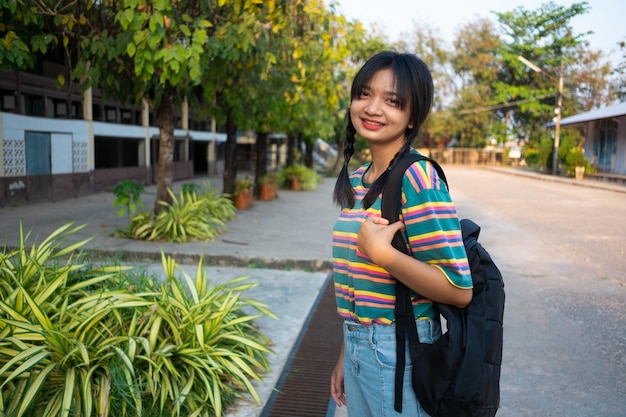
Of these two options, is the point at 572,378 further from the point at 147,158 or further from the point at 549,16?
the point at 549,16

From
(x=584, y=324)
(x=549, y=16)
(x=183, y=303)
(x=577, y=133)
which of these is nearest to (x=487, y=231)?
(x=584, y=324)

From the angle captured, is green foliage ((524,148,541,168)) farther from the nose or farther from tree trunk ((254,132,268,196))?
the nose

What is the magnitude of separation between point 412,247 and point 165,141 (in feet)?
26.9

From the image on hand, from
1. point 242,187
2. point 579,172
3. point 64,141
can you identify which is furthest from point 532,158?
point 64,141

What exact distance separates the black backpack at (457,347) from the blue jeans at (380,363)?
0.02 meters

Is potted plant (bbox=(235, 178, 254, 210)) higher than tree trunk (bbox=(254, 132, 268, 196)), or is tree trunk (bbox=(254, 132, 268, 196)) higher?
tree trunk (bbox=(254, 132, 268, 196))

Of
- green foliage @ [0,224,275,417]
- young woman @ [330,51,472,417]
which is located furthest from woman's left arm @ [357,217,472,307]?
green foliage @ [0,224,275,417]

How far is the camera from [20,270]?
416 centimetres

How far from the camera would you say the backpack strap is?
172 cm

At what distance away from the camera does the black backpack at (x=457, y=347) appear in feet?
5.49

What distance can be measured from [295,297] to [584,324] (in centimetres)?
278

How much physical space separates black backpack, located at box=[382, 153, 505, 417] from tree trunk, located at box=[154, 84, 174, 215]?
26.0 feet

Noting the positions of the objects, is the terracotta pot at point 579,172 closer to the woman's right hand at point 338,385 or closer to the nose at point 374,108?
the woman's right hand at point 338,385

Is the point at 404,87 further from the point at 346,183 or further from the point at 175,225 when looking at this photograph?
the point at 175,225
